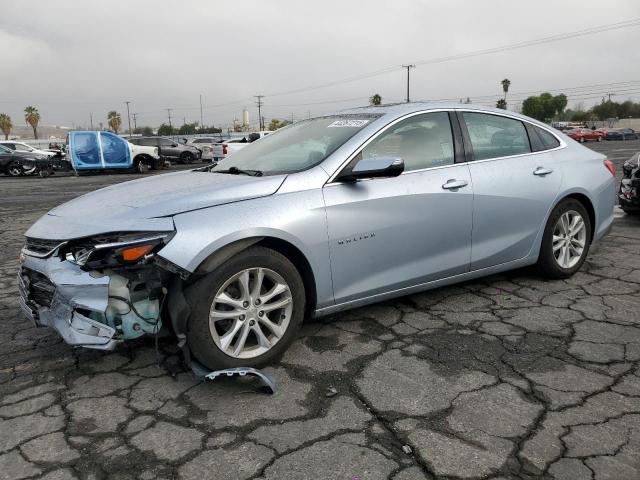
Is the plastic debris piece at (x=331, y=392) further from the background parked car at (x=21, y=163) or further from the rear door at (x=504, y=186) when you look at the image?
the background parked car at (x=21, y=163)

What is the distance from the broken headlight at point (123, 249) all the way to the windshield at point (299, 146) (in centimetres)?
96

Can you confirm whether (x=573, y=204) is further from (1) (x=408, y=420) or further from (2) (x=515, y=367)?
(1) (x=408, y=420)

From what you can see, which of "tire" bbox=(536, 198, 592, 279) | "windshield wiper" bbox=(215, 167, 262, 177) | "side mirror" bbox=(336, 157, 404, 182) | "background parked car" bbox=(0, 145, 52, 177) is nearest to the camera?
"side mirror" bbox=(336, 157, 404, 182)

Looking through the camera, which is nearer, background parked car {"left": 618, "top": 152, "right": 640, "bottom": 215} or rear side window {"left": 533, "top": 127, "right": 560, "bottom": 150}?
rear side window {"left": 533, "top": 127, "right": 560, "bottom": 150}

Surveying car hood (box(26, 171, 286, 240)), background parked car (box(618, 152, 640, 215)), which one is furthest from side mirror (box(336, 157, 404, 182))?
background parked car (box(618, 152, 640, 215))

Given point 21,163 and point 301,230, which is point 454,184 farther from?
point 21,163

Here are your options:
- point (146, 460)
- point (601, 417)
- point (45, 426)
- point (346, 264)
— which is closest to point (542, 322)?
point (601, 417)

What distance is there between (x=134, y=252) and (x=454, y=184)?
2.18m

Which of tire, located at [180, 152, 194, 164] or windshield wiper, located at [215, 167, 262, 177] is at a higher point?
windshield wiper, located at [215, 167, 262, 177]

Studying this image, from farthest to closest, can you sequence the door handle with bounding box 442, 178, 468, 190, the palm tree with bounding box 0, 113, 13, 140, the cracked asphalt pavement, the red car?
the palm tree with bounding box 0, 113, 13, 140 < the red car < the door handle with bounding box 442, 178, 468, 190 < the cracked asphalt pavement

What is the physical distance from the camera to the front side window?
359 centimetres

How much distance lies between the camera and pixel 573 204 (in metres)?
4.54

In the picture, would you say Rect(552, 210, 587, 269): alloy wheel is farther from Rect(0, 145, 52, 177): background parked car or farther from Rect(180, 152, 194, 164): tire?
Rect(180, 152, 194, 164): tire

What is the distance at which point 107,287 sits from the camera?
2.76 metres
